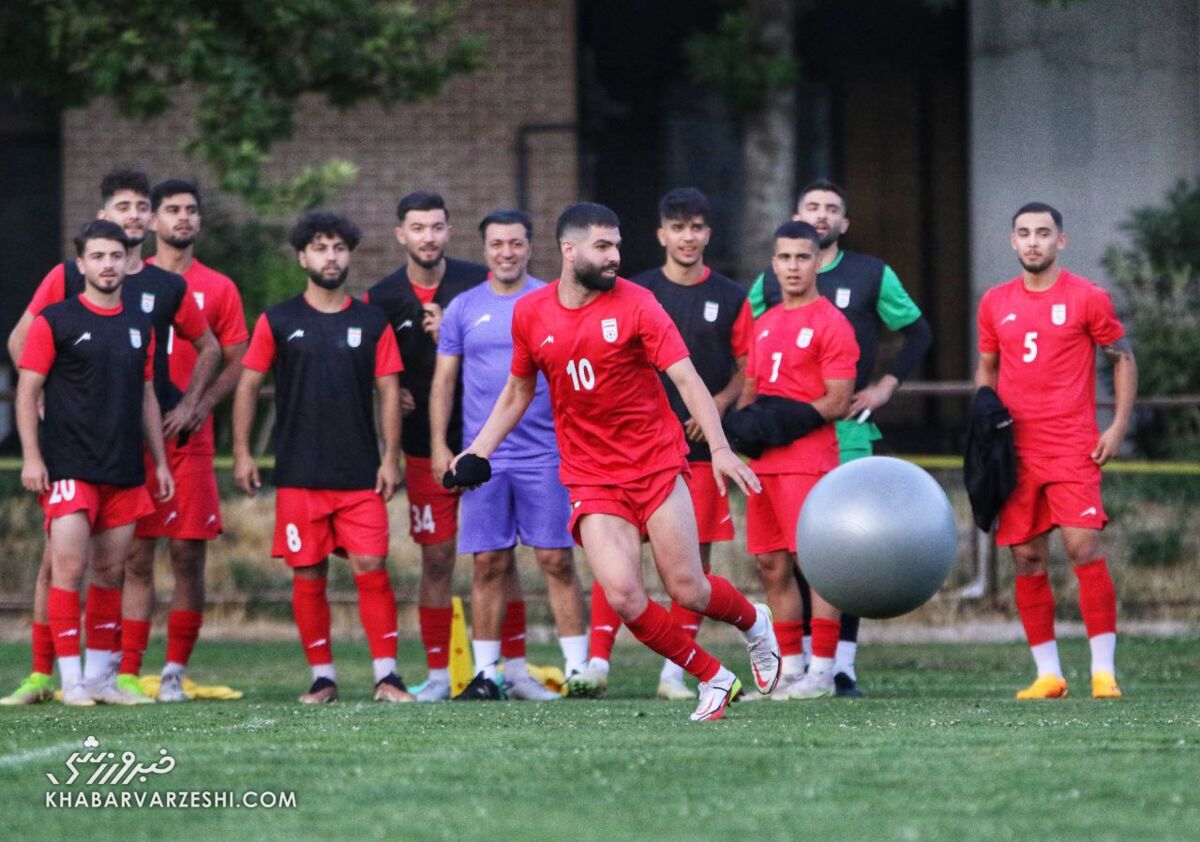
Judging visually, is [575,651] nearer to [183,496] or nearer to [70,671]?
[183,496]

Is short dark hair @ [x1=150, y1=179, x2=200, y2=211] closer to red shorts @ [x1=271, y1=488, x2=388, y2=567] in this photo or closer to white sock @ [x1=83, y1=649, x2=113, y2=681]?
red shorts @ [x1=271, y1=488, x2=388, y2=567]

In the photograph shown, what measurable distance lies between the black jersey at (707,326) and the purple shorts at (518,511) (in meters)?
0.67

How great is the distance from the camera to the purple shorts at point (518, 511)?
9969 mm

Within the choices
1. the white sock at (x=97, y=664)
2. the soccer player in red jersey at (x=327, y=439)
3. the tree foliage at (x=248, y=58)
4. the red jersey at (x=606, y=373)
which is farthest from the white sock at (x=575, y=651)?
the tree foliage at (x=248, y=58)

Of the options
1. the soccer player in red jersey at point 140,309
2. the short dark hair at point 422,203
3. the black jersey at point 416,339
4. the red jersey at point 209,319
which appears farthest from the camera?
the red jersey at point 209,319

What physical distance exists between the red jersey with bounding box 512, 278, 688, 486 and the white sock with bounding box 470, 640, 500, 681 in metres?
1.94

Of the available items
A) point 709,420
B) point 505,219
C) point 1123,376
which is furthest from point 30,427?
point 1123,376

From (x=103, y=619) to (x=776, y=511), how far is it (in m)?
3.17

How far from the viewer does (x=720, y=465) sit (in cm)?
759

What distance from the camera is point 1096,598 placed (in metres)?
9.88

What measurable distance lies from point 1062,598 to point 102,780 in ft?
27.7

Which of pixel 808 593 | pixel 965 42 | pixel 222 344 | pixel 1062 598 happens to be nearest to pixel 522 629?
pixel 808 593

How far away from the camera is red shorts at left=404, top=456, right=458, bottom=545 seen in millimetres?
10258

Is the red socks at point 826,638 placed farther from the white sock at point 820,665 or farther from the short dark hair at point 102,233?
the short dark hair at point 102,233
